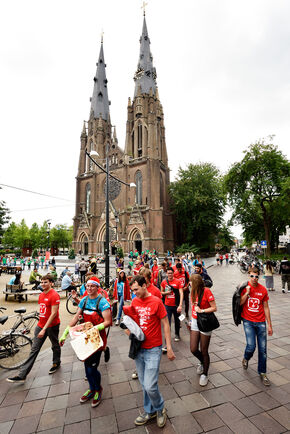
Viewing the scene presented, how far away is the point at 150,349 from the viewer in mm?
2504

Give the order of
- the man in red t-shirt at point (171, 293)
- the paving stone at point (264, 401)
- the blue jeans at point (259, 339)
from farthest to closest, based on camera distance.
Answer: the man in red t-shirt at point (171, 293) < the blue jeans at point (259, 339) < the paving stone at point (264, 401)

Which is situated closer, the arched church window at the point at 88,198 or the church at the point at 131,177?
the church at the point at 131,177

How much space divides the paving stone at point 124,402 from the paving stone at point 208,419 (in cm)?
86

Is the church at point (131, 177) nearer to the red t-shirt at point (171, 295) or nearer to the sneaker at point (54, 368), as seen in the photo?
the red t-shirt at point (171, 295)

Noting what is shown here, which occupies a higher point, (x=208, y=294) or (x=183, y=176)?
(x=183, y=176)

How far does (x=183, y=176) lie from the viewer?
1417 inches

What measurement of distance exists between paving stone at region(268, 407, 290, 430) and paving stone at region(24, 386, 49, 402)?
3174 mm

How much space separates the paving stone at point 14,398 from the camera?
118 inches

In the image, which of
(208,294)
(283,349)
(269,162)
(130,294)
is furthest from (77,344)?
(269,162)

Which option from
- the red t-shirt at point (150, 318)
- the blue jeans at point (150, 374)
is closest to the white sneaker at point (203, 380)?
the blue jeans at point (150, 374)

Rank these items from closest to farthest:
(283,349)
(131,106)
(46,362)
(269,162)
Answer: (46,362)
(283,349)
(269,162)
(131,106)

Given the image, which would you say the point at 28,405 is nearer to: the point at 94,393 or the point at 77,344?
the point at 94,393

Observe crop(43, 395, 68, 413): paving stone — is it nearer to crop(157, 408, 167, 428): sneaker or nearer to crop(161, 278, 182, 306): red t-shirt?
crop(157, 408, 167, 428): sneaker

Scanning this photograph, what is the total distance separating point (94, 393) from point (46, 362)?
1.65 meters
